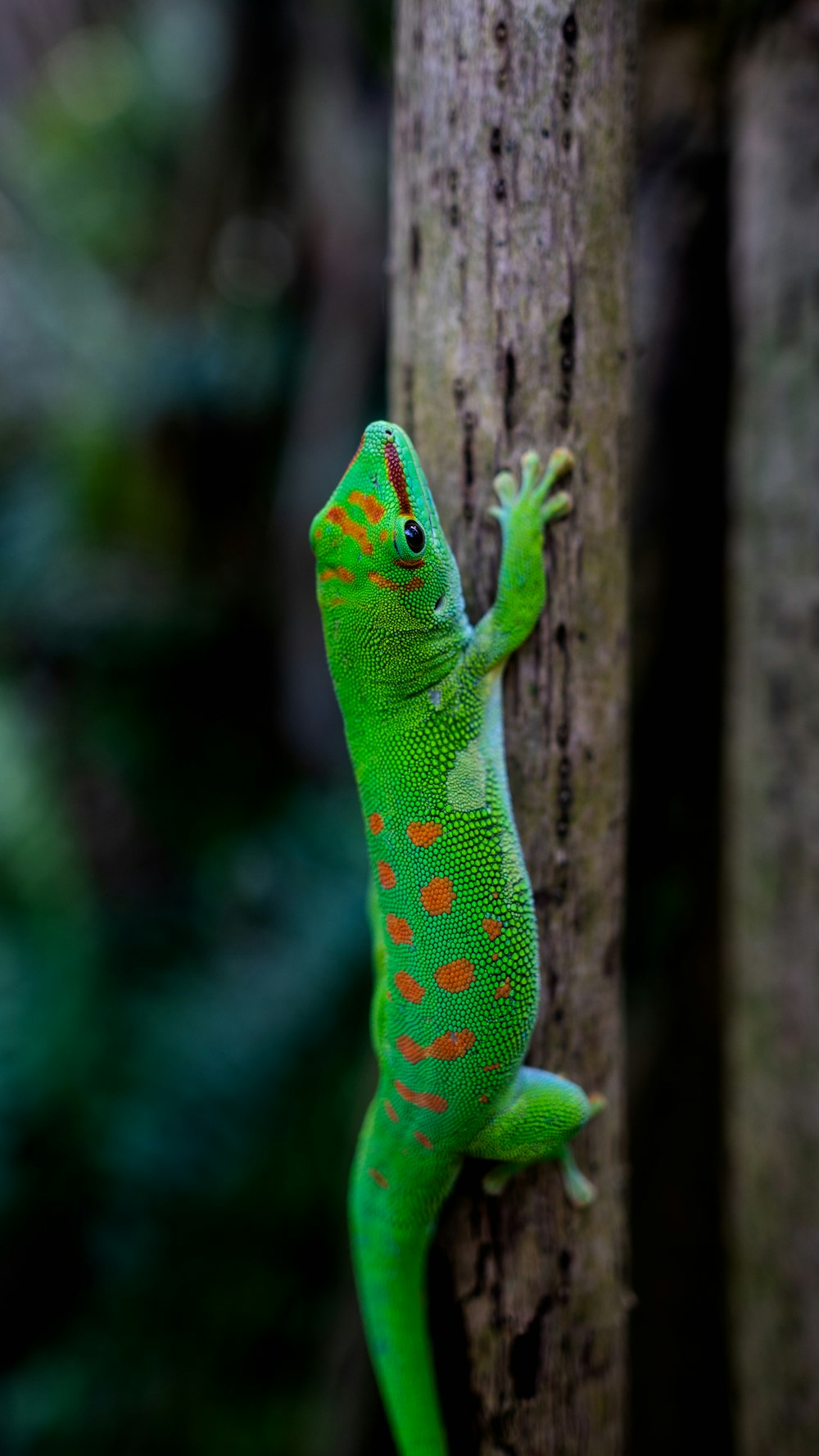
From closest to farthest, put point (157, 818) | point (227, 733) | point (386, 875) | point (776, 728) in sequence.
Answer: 1. point (386, 875)
2. point (776, 728)
3. point (157, 818)
4. point (227, 733)

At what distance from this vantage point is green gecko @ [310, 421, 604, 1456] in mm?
1428

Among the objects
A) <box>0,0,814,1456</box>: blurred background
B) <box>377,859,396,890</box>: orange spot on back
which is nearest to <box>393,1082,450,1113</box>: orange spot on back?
<box>377,859,396,890</box>: orange spot on back

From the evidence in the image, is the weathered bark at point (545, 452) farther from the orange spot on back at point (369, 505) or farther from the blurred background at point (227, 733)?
the blurred background at point (227, 733)

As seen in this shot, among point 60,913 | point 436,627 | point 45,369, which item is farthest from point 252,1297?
point 45,369

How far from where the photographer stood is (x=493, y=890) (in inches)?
56.6

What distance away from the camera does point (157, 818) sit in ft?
15.8

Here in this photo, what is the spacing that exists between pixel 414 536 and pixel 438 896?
1.94ft

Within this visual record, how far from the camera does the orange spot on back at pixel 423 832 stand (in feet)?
4.77

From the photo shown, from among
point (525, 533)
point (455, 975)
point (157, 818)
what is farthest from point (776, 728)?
point (157, 818)

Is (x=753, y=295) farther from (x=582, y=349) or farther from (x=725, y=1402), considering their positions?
(x=725, y=1402)

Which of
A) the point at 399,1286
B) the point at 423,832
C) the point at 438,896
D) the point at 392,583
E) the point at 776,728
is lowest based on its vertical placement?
the point at 399,1286

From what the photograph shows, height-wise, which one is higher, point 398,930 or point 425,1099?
point 398,930

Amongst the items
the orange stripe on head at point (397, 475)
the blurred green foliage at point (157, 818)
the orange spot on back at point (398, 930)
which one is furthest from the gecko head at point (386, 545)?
the blurred green foliage at point (157, 818)

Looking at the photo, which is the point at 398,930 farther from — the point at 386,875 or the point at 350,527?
the point at 350,527
